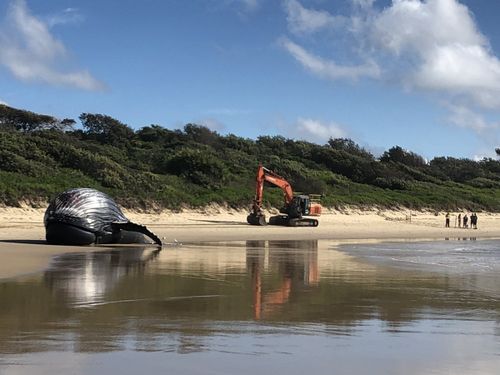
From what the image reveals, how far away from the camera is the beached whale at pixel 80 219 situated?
2170 centimetres

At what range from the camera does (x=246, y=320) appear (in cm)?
902

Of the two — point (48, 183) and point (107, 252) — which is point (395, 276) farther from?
point (48, 183)

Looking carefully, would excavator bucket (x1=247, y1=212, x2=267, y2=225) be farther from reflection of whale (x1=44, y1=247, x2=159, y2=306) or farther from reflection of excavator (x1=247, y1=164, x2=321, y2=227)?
reflection of whale (x1=44, y1=247, x2=159, y2=306)

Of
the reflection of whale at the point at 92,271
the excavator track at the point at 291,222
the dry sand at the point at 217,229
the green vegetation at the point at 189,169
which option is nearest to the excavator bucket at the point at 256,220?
the dry sand at the point at 217,229

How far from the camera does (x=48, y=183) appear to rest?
38250mm

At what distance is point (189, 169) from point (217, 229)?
17.3 m

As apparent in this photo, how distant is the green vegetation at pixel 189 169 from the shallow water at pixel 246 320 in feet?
74.6

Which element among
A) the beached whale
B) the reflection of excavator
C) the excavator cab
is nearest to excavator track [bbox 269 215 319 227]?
the reflection of excavator

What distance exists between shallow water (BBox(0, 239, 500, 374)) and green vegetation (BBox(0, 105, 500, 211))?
2273cm

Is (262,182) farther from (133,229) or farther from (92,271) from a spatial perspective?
(92,271)

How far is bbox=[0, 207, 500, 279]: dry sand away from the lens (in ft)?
62.5

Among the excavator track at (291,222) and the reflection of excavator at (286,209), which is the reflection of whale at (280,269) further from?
the excavator track at (291,222)

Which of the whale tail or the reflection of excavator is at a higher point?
the reflection of excavator

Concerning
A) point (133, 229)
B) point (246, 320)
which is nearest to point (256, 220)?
point (133, 229)
